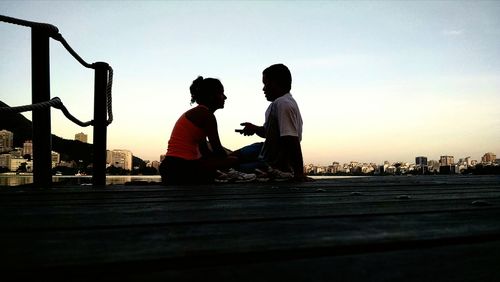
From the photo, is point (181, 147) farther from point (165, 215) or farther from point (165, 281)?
point (165, 281)

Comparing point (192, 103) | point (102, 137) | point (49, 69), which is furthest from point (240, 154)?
point (49, 69)

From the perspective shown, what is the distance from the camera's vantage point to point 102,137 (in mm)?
3463

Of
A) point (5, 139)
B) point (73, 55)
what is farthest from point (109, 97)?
point (5, 139)

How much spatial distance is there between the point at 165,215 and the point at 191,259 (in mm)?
597

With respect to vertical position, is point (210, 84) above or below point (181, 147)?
above

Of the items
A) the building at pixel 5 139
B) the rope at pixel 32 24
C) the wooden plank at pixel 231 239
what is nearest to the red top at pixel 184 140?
the rope at pixel 32 24

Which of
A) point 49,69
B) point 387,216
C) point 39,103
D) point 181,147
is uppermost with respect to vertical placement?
point 49,69

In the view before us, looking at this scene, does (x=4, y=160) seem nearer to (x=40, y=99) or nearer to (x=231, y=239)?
(x=40, y=99)

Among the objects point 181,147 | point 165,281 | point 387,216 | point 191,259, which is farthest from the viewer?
point 181,147

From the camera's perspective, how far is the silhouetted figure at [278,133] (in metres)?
4.10

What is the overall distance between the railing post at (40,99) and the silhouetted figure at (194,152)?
3.73 feet

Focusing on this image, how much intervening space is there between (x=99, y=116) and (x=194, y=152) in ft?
3.02

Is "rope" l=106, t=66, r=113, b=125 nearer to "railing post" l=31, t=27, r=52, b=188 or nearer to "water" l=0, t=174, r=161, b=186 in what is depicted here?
"railing post" l=31, t=27, r=52, b=188

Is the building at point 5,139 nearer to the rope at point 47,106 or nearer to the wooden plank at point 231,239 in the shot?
the rope at point 47,106
